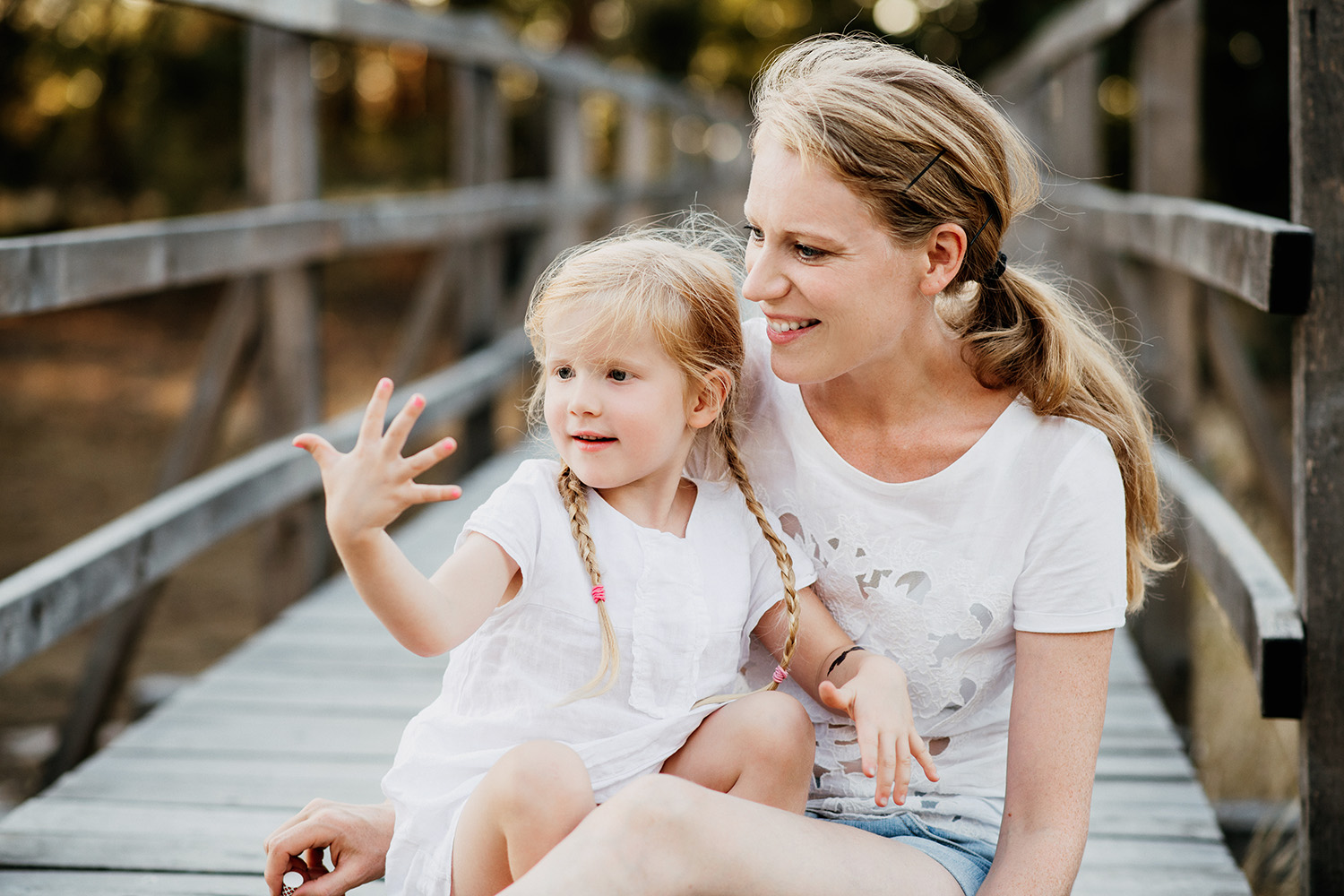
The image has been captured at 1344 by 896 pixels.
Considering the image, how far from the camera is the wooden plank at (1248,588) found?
1604mm

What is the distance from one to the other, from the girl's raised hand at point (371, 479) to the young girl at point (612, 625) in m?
0.14

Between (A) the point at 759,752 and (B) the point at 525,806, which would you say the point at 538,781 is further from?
(A) the point at 759,752

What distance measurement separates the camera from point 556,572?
1.42 metres

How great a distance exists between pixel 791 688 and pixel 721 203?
11247 millimetres

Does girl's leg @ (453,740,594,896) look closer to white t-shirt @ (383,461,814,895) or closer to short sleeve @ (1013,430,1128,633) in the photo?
white t-shirt @ (383,461,814,895)

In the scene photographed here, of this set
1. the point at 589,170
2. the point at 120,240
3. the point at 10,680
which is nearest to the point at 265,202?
the point at 120,240

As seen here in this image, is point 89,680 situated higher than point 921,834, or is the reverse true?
point 921,834

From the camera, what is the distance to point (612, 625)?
4.66ft

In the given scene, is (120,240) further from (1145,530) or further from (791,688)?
(1145,530)

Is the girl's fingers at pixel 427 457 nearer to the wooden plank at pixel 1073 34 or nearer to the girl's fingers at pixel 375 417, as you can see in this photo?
the girl's fingers at pixel 375 417

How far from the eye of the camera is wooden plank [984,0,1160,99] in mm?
3062

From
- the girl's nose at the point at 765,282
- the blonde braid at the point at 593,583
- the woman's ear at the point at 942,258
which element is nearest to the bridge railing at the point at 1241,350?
the woman's ear at the point at 942,258

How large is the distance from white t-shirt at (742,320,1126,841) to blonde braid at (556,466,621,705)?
24cm

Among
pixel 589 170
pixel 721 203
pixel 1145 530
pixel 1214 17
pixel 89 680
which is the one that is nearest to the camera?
pixel 1145 530
